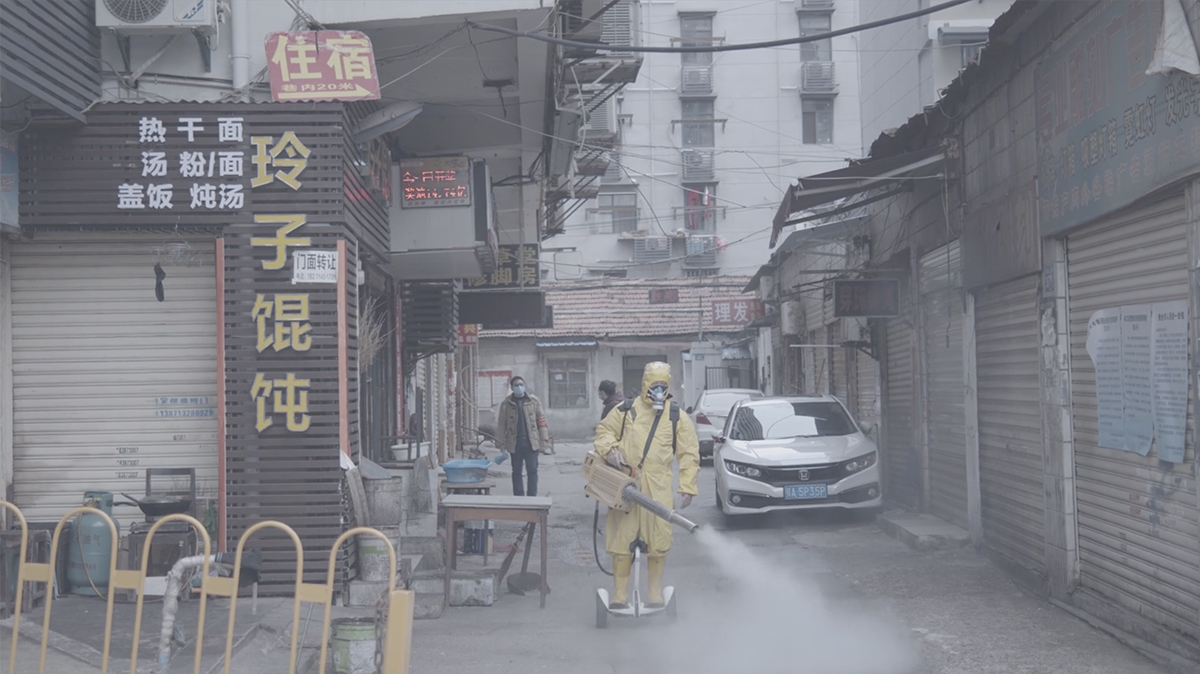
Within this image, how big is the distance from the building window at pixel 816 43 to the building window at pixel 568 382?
16.2 m

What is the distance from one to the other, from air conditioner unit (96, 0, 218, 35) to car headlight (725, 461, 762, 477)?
8.08m

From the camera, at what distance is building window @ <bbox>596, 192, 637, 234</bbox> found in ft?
147

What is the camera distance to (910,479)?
47.5 ft

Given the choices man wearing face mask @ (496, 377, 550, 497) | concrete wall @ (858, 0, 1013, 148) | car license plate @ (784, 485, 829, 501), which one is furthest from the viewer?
concrete wall @ (858, 0, 1013, 148)

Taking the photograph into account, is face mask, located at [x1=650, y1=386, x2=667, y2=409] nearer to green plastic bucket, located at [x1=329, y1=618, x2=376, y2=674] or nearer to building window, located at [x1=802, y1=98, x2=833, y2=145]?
green plastic bucket, located at [x1=329, y1=618, x2=376, y2=674]

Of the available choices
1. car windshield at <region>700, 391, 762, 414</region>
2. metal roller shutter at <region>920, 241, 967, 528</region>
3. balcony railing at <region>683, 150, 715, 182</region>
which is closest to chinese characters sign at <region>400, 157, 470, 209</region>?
metal roller shutter at <region>920, 241, 967, 528</region>

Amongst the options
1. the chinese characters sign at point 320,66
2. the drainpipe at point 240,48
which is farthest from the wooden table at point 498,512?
the drainpipe at point 240,48

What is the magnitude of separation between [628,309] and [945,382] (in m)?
24.7

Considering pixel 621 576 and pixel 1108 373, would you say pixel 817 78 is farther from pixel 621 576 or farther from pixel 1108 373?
pixel 621 576

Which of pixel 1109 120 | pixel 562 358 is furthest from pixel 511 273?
pixel 562 358

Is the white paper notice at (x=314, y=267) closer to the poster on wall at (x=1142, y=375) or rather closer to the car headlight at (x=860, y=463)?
the poster on wall at (x=1142, y=375)

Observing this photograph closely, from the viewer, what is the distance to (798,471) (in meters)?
13.5

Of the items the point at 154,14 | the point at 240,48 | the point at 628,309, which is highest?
the point at 154,14

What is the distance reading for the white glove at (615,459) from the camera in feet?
26.9
